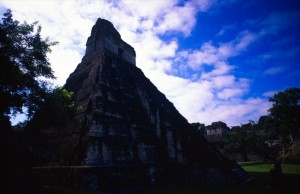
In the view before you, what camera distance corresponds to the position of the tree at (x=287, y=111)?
3123 centimetres

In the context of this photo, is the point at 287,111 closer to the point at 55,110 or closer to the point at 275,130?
the point at 275,130

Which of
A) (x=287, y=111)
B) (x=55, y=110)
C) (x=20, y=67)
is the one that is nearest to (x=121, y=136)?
(x=55, y=110)

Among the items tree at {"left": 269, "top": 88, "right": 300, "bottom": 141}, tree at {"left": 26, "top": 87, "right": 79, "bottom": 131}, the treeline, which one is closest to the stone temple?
tree at {"left": 26, "top": 87, "right": 79, "bottom": 131}

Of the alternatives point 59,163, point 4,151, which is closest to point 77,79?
point 59,163

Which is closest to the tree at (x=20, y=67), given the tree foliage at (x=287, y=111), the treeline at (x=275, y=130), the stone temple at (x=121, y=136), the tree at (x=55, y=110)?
the tree at (x=55, y=110)

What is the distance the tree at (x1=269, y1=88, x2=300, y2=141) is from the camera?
31.2m

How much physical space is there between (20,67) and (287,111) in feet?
123

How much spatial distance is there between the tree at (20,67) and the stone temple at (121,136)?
224cm

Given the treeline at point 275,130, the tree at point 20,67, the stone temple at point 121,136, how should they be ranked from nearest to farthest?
1. the tree at point 20,67
2. the stone temple at point 121,136
3. the treeline at point 275,130

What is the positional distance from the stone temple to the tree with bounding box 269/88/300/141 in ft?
86.7

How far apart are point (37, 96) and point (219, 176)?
34.6ft

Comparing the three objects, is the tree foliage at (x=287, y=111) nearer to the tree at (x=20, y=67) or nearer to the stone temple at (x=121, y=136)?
the stone temple at (x=121, y=136)

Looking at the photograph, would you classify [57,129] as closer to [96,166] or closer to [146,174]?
[96,166]

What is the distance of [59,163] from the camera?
7973 mm
